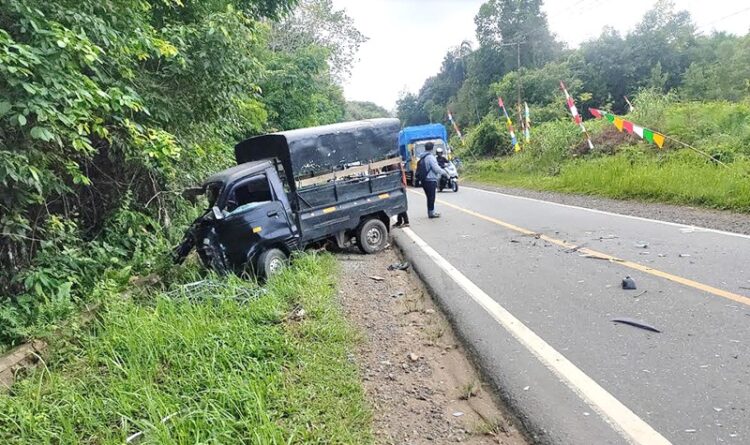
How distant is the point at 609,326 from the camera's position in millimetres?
Result: 4121

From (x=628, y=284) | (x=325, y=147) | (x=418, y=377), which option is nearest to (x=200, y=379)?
(x=418, y=377)

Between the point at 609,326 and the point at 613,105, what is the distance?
41.7 m

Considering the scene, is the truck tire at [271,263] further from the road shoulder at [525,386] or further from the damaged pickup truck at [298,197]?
the road shoulder at [525,386]

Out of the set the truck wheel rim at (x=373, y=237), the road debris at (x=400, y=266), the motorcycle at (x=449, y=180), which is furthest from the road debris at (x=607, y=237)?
the motorcycle at (x=449, y=180)

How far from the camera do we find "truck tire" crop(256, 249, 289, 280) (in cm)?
649

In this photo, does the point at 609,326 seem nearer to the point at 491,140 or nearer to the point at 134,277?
the point at 134,277

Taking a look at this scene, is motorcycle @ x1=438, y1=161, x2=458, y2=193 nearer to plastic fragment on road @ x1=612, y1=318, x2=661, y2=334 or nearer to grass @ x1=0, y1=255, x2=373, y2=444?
grass @ x1=0, y1=255, x2=373, y2=444

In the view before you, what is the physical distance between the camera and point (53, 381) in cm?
391

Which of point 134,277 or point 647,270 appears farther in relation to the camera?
point 134,277

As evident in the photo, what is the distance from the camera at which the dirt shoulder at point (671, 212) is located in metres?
7.91

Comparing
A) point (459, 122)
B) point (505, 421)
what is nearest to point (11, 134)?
point (505, 421)

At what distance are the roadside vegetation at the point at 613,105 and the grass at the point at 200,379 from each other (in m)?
9.01

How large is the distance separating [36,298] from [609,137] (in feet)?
58.0

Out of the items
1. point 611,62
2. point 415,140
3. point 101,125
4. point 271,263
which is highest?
point 611,62
